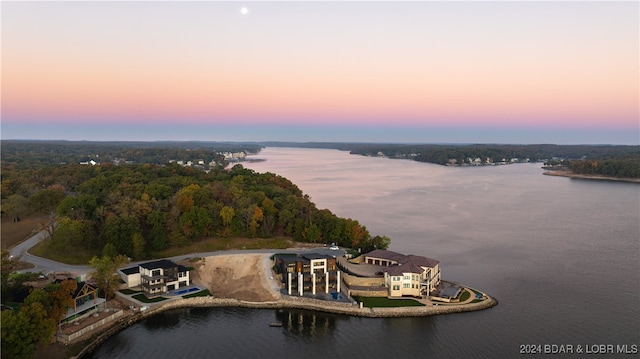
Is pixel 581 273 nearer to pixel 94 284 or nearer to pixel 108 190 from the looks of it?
pixel 94 284

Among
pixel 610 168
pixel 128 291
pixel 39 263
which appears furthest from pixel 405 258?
pixel 610 168

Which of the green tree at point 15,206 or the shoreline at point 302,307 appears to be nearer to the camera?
the shoreline at point 302,307

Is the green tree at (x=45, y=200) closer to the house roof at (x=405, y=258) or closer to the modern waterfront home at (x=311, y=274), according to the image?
the modern waterfront home at (x=311, y=274)

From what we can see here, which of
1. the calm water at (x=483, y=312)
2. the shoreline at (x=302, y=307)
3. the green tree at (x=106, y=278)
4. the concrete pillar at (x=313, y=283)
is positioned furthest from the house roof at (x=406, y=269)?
the green tree at (x=106, y=278)

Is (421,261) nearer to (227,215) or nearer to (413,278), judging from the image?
(413,278)

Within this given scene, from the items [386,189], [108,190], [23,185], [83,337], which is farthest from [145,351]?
[386,189]
